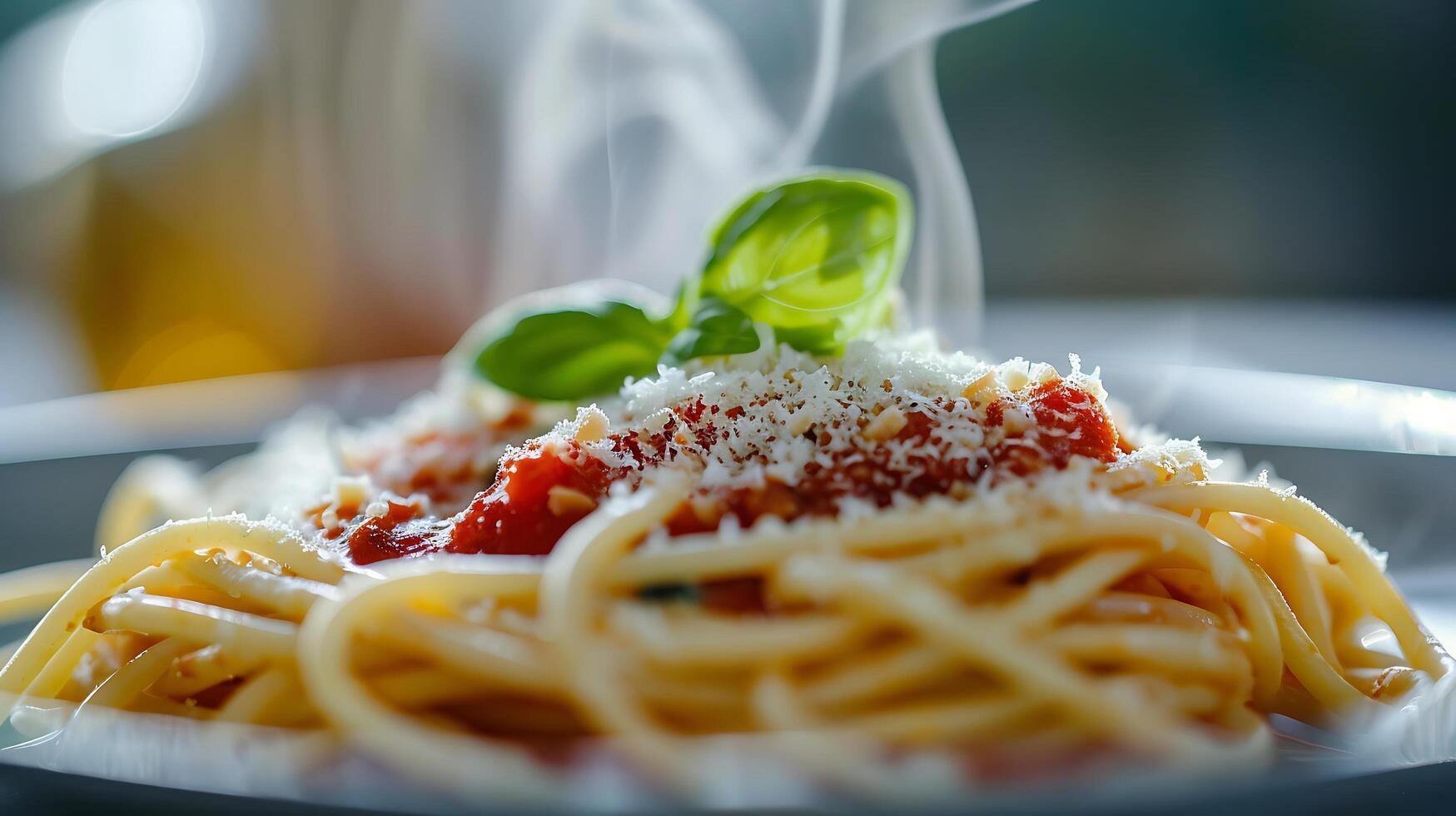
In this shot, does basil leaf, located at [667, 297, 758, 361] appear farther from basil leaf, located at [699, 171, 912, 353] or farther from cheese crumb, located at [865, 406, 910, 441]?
cheese crumb, located at [865, 406, 910, 441]

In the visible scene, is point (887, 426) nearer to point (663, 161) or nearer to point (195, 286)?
point (663, 161)

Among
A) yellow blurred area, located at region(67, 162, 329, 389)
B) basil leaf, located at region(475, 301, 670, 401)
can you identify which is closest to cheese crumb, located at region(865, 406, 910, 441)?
basil leaf, located at region(475, 301, 670, 401)

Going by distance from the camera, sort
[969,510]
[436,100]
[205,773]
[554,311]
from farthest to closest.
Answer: [436,100] < [554,311] < [969,510] < [205,773]

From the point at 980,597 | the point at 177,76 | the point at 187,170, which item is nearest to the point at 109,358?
the point at 187,170

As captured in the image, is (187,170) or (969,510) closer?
(969,510)

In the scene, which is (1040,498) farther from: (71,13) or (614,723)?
(71,13)
